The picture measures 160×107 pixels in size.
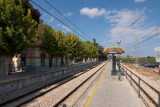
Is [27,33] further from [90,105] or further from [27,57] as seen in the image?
[27,57]

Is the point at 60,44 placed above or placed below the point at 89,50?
below

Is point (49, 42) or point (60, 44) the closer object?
point (49, 42)

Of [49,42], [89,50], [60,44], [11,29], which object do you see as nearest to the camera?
[11,29]

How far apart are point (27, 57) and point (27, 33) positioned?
11.3 m

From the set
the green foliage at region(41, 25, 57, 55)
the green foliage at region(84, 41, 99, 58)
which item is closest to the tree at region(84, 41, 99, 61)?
the green foliage at region(84, 41, 99, 58)

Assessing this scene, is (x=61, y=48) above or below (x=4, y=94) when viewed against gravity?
above

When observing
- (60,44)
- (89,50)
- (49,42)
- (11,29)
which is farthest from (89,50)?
(11,29)

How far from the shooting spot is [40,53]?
21672mm

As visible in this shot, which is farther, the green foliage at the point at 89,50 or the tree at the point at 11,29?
the green foliage at the point at 89,50

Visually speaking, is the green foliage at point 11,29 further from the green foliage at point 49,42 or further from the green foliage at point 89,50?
the green foliage at point 89,50

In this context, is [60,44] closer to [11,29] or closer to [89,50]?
[11,29]

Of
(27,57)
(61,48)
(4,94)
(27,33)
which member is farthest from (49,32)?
(4,94)

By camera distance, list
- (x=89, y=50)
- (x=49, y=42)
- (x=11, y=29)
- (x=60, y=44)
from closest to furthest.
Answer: (x=11, y=29)
(x=49, y=42)
(x=60, y=44)
(x=89, y=50)

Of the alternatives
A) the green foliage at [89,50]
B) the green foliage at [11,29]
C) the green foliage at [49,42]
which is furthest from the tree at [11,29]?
the green foliage at [89,50]
